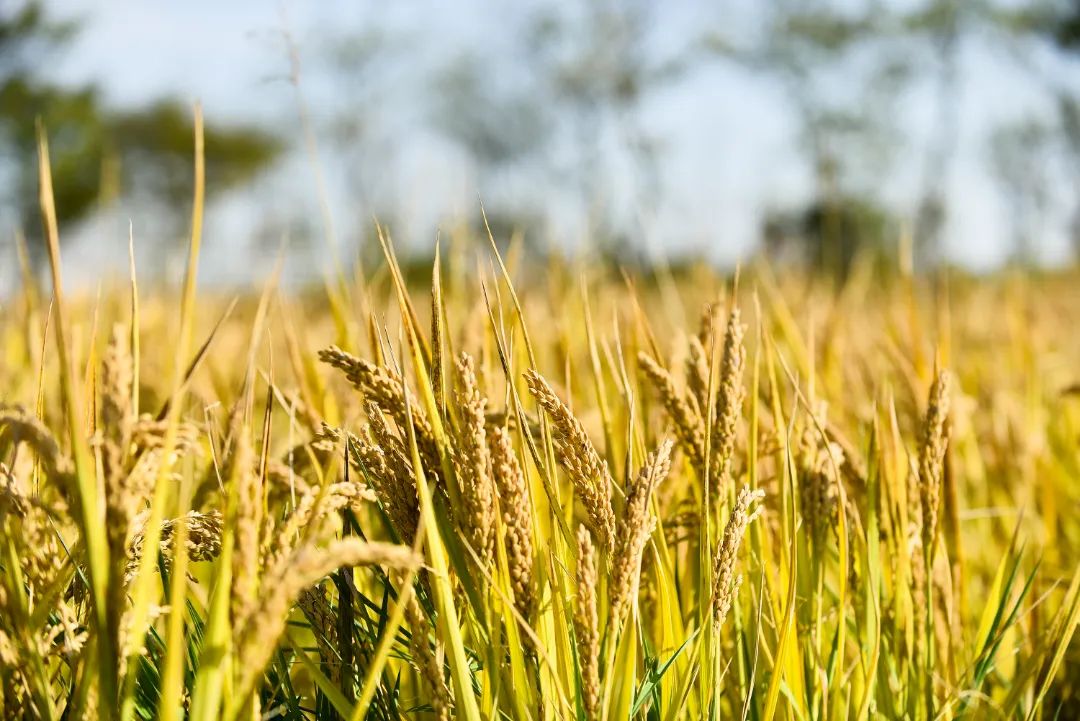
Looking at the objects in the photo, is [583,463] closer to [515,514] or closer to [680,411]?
[515,514]

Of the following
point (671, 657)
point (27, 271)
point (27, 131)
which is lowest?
point (671, 657)

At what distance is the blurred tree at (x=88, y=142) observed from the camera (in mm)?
22688

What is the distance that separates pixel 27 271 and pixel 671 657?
0.83m

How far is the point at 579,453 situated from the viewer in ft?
1.98

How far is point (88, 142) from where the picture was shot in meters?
25.3

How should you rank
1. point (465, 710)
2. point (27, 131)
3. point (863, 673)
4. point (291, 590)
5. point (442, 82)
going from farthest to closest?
point (442, 82) → point (27, 131) → point (863, 673) → point (465, 710) → point (291, 590)

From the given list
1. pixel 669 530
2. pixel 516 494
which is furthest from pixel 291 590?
pixel 669 530

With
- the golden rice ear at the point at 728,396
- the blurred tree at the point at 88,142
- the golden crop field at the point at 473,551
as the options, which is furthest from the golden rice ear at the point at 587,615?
the blurred tree at the point at 88,142

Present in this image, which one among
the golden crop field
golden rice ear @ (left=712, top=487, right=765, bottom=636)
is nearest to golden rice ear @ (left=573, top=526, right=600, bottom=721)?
the golden crop field

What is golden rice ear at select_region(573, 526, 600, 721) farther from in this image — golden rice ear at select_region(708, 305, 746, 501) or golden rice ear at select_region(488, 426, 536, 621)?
golden rice ear at select_region(708, 305, 746, 501)

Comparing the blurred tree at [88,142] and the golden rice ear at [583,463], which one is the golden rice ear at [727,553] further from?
the blurred tree at [88,142]

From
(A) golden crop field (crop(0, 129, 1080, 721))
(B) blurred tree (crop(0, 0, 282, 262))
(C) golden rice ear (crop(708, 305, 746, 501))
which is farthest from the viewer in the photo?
(B) blurred tree (crop(0, 0, 282, 262))

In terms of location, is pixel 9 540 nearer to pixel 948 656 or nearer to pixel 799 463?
pixel 799 463

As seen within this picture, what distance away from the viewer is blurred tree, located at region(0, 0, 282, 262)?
74.4 ft
